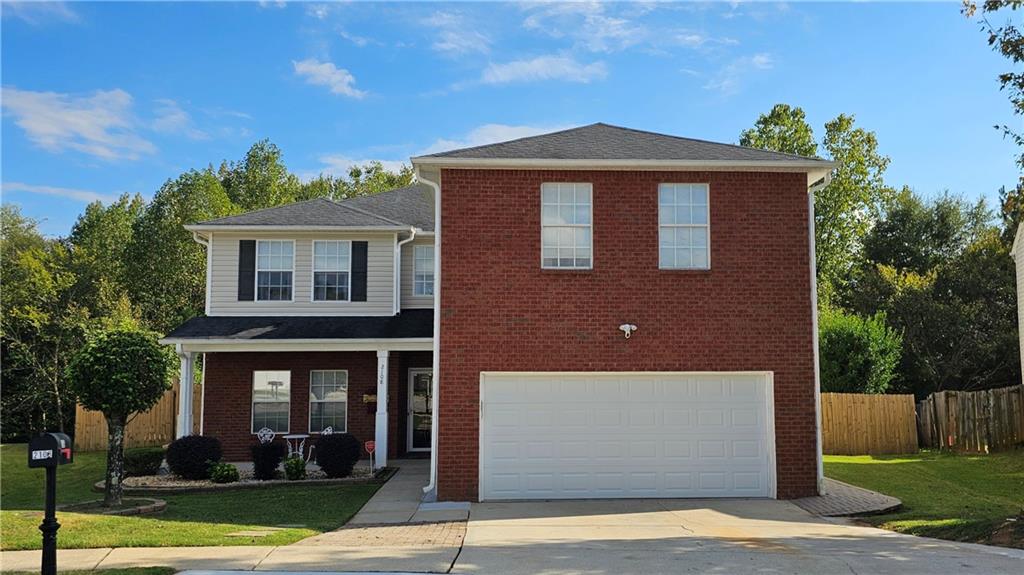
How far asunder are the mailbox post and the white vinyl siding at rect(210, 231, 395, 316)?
12201 millimetres

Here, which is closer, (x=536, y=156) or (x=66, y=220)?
(x=536, y=156)

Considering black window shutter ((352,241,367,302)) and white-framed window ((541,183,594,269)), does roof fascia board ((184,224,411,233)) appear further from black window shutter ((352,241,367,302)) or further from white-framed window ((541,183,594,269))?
white-framed window ((541,183,594,269))

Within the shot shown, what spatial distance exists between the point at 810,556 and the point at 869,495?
548cm

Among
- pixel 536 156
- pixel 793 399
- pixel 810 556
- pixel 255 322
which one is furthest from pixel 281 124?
pixel 810 556


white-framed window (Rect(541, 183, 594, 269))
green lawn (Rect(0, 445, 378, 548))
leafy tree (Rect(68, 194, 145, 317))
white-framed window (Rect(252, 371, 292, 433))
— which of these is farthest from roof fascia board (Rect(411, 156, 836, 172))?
leafy tree (Rect(68, 194, 145, 317))

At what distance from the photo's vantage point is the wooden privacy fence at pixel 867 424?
22.5 m

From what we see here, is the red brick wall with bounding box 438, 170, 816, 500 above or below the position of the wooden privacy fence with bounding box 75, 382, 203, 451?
above

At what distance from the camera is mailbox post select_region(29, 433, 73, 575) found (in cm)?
737

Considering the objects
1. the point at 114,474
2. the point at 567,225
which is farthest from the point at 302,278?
the point at 567,225

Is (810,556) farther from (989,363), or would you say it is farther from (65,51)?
(989,363)

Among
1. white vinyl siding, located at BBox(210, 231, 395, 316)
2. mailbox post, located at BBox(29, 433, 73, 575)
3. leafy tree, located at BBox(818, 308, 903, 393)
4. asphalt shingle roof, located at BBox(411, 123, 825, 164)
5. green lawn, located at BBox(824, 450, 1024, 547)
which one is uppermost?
asphalt shingle roof, located at BBox(411, 123, 825, 164)

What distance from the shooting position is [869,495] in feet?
44.8

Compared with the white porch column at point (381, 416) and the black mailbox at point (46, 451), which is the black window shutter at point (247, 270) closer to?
the white porch column at point (381, 416)

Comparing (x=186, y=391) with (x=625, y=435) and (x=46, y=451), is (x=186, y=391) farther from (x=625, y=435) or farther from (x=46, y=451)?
(x=46, y=451)
